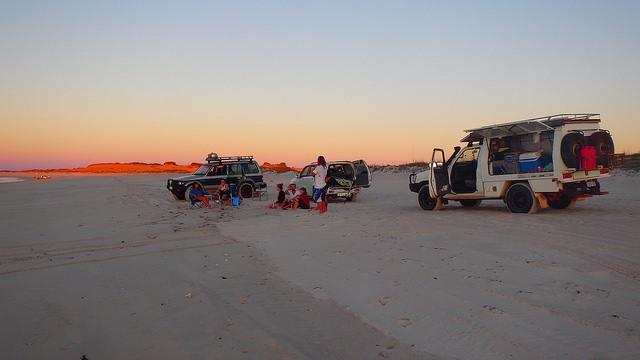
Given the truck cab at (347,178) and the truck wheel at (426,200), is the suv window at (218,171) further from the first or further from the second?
the truck wheel at (426,200)

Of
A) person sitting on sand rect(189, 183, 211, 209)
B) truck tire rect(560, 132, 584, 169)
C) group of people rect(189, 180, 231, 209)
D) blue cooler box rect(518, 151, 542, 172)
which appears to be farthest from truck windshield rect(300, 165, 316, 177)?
truck tire rect(560, 132, 584, 169)

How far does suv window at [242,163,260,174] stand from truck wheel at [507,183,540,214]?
12454mm

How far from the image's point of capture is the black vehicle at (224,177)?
66.7ft

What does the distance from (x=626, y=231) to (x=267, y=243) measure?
6693 mm

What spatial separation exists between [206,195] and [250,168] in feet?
13.4

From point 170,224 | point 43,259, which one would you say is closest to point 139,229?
point 170,224

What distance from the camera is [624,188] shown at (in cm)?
1892

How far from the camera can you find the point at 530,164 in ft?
38.3

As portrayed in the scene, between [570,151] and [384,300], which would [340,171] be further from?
[384,300]

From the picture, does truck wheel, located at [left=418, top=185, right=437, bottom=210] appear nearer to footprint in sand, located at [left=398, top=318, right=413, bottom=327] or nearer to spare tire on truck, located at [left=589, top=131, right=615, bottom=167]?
spare tire on truck, located at [left=589, top=131, right=615, bottom=167]

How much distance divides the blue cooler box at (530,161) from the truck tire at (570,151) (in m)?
0.60

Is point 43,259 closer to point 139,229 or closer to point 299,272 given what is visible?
point 139,229

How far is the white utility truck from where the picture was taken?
11117mm

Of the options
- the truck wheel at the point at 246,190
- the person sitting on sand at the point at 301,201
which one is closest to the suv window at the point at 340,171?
the person sitting on sand at the point at 301,201
